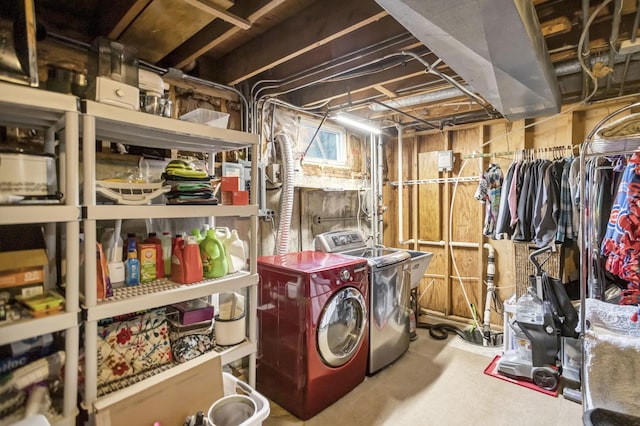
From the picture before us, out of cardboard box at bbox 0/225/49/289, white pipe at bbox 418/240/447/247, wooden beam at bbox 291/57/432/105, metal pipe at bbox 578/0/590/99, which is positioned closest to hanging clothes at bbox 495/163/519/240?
metal pipe at bbox 578/0/590/99

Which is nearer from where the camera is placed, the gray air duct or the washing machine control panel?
the gray air duct

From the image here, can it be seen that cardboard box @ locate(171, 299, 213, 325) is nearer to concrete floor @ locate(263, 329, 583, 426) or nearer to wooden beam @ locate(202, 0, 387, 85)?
concrete floor @ locate(263, 329, 583, 426)

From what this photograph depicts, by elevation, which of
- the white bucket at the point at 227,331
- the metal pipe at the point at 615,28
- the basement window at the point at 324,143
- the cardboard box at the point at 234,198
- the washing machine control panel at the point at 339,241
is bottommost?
the white bucket at the point at 227,331

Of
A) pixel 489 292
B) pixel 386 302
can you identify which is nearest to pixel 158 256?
pixel 386 302

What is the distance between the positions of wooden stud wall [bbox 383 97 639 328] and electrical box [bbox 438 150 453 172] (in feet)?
0.29

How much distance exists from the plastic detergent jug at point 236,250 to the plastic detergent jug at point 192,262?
25 cm

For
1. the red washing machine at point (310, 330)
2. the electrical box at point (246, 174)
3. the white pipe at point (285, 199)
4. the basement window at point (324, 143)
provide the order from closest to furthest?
the red washing machine at point (310, 330), the electrical box at point (246, 174), the white pipe at point (285, 199), the basement window at point (324, 143)

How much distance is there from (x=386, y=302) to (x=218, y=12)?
2.31 metres

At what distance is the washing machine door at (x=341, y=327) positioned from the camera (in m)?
2.16

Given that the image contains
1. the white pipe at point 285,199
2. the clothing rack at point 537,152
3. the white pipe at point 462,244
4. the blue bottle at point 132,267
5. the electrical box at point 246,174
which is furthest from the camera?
the white pipe at point 462,244

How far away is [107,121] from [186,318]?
39.9 inches

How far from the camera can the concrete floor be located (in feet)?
6.83

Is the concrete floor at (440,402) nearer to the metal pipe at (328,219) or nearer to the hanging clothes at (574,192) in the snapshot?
the hanging clothes at (574,192)

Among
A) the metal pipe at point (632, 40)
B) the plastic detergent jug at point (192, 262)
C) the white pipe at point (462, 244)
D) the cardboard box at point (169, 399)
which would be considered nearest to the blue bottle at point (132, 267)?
the plastic detergent jug at point (192, 262)
